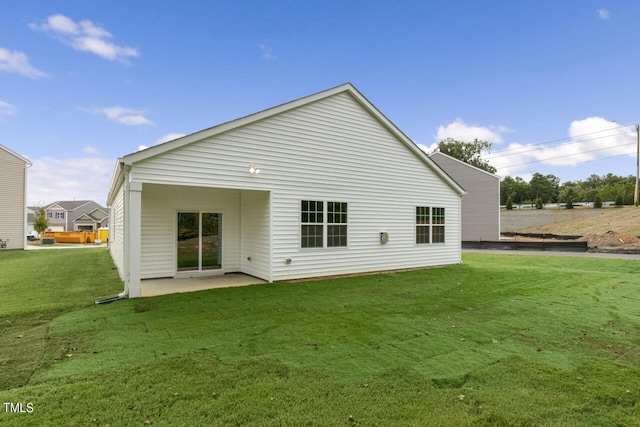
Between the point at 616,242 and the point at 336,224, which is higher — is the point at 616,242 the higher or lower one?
the lower one

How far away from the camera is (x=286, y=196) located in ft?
Result: 31.6

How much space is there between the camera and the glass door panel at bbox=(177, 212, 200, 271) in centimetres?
1038

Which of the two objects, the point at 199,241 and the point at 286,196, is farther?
the point at 199,241

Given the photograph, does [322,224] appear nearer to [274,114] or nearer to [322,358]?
[274,114]

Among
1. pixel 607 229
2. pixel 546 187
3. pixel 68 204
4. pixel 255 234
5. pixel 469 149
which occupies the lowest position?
pixel 607 229

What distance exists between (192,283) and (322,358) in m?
6.19

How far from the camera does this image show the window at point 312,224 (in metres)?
9.98

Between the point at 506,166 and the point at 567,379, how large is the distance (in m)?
51.5

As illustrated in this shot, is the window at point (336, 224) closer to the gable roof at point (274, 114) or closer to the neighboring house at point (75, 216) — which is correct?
the gable roof at point (274, 114)

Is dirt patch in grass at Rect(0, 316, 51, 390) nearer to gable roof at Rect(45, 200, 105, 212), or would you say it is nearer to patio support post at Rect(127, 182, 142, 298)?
patio support post at Rect(127, 182, 142, 298)

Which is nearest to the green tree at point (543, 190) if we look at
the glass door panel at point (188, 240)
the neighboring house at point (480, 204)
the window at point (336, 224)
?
the neighboring house at point (480, 204)

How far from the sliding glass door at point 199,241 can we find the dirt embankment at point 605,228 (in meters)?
20.1

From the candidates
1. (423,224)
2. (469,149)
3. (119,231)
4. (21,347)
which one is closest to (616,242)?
(423,224)

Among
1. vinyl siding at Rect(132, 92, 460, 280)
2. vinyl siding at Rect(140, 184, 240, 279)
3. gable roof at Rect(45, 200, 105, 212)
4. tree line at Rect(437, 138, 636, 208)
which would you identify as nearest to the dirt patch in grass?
vinyl siding at Rect(132, 92, 460, 280)
